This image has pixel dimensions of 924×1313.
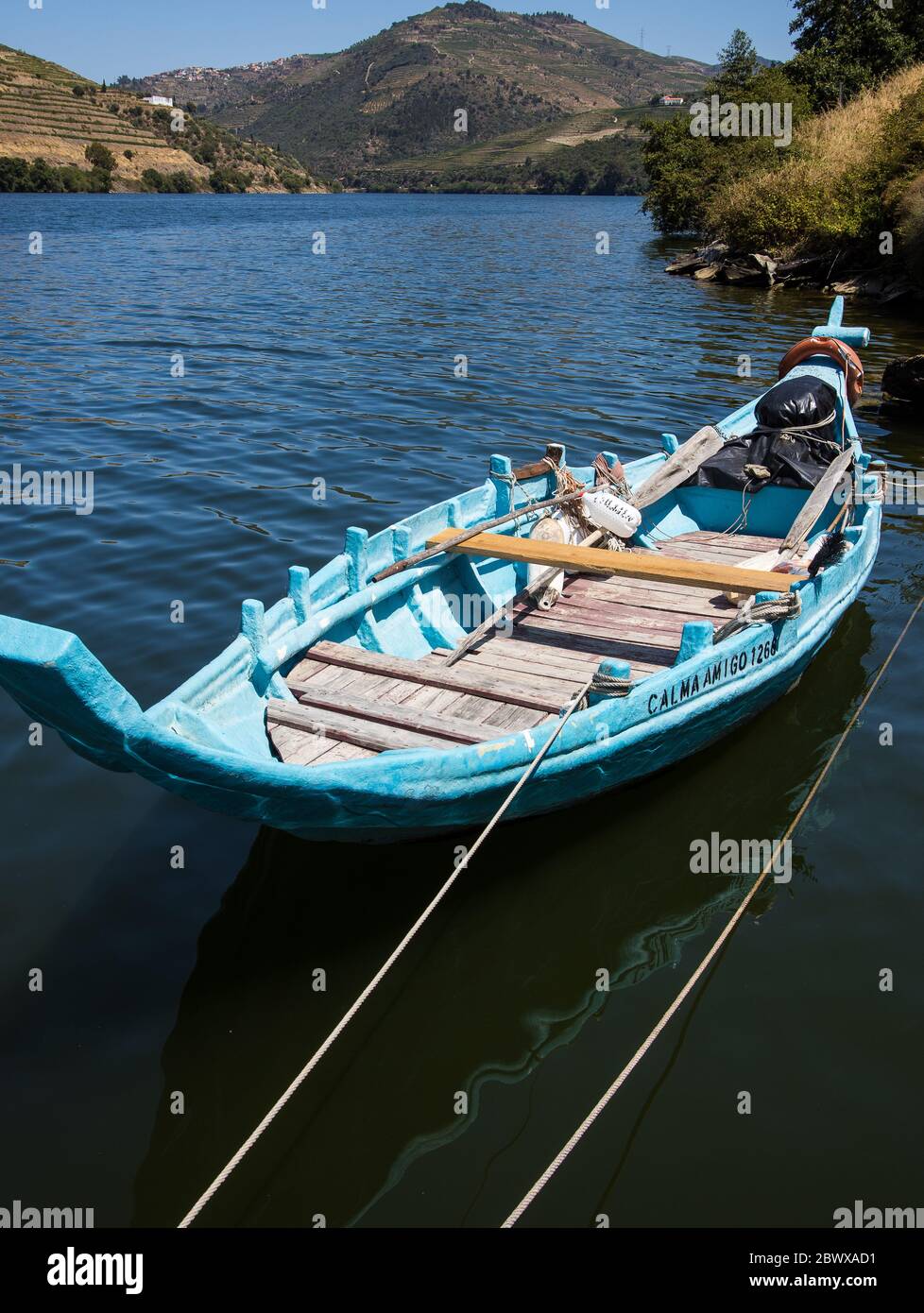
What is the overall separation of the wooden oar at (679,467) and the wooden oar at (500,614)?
6.74ft

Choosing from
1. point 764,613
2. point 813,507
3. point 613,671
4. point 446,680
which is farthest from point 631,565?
point 813,507

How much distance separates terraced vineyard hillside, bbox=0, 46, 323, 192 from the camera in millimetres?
111688

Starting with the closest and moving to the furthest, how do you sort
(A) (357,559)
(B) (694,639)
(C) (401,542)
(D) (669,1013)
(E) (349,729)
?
(D) (669,1013) → (E) (349,729) → (B) (694,639) → (A) (357,559) → (C) (401,542)

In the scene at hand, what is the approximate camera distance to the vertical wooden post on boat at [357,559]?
7.37 meters

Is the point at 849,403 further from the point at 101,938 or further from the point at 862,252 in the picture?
the point at 862,252

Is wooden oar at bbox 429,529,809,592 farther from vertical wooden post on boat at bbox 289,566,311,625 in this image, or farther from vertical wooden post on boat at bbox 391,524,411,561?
vertical wooden post on boat at bbox 289,566,311,625

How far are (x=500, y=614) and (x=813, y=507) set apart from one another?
3.97 meters

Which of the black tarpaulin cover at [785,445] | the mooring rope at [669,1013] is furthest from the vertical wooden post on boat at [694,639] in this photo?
the black tarpaulin cover at [785,445]

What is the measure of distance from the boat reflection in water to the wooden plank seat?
2.86 ft

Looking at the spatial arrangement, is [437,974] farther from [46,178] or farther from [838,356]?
[46,178]

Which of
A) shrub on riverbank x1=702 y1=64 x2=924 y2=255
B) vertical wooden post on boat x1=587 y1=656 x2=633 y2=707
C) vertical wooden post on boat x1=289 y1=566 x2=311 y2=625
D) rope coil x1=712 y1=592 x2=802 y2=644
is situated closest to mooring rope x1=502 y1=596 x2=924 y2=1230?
rope coil x1=712 y1=592 x2=802 y2=644

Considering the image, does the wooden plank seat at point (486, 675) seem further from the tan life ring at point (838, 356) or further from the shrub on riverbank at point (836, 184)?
the shrub on riverbank at point (836, 184)

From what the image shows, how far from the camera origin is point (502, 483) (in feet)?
30.5
